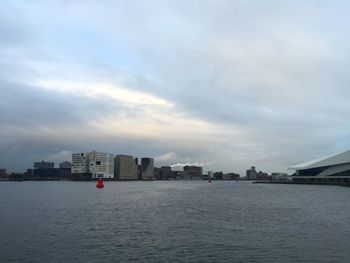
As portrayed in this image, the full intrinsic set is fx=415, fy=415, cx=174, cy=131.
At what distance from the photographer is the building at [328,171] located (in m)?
149

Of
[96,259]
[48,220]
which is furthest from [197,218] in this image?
[96,259]

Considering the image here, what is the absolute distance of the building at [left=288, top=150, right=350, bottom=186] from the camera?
149012 mm

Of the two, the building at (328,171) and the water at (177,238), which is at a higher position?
the building at (328,171)

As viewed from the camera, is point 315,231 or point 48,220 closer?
point 315,231

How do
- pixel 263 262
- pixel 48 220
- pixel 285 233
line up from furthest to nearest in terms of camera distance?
pixel 48 220
pixel 285 233
pixel 263 262

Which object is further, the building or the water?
the building

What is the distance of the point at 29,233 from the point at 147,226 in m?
8.68

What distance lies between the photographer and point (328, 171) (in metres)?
162

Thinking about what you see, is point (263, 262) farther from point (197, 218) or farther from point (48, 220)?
point (48, 220)

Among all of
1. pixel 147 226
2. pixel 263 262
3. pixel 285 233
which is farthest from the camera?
pixel 147 226

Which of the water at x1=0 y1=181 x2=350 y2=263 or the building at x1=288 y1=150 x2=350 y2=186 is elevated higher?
the building at x1=288 y1=150 x2=350 y2=186

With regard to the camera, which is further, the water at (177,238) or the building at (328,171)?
the building at (328,171)

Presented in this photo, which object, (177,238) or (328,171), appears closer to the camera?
(177,238)

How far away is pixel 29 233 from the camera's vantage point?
95.5 ft
